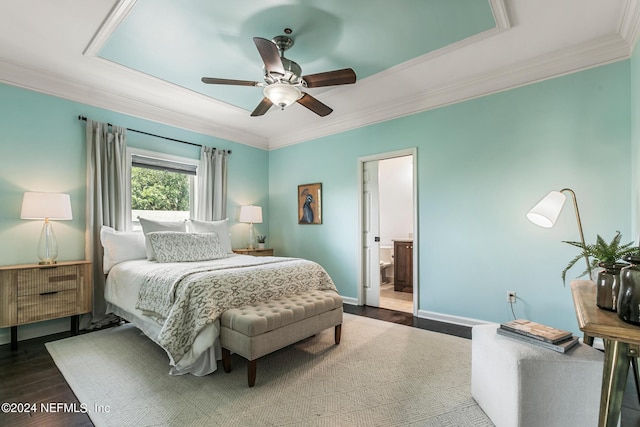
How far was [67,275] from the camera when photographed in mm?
3076

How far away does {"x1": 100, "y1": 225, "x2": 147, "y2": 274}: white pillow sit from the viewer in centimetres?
338

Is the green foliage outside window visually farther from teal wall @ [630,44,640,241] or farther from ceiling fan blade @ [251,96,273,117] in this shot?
teal wall @ [630,44,640,241]

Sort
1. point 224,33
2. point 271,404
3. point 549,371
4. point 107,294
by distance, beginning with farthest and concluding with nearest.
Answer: point 107,294, point 224,33, point 271,404, point 549,371

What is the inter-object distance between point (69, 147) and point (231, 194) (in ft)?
7.13

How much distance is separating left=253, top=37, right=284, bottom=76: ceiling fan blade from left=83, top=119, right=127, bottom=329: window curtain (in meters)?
2.50

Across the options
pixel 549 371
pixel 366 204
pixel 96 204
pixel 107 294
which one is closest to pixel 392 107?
pixel 366 204

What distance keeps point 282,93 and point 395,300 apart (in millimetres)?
3520

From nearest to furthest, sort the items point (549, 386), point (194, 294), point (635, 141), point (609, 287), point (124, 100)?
point (609, 287) → point (549, 386) → point (194, 294) → point (635, 141) → point (124, 100)

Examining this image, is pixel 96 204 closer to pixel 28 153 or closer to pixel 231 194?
pixel 28 153

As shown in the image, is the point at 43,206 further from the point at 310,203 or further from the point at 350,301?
the point at 350,301

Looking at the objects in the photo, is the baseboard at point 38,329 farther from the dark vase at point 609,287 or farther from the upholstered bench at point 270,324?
the dark vase at point 609,287

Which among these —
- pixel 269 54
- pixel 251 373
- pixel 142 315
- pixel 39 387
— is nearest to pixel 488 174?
pixel 269 54

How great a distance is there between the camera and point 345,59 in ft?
9.64

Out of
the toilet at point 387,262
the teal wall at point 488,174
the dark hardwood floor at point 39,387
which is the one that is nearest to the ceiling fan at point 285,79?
the teal wall at point 488,174
